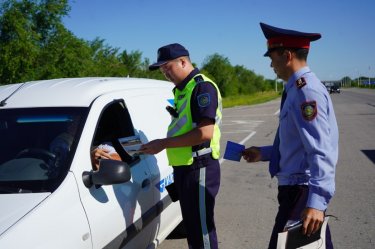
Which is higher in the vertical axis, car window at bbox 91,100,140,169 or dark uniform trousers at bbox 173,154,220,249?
car window at bbox 91,100,140,169

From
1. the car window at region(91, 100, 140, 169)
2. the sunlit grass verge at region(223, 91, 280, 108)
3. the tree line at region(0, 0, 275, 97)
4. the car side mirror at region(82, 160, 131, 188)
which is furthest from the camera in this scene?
the sunlit grass verge at region(223, 91, 280, 108)

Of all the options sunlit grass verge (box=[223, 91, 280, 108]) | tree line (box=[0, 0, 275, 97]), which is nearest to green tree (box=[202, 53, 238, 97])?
sunlit grass verge (box=[223, 91, 280, 108])

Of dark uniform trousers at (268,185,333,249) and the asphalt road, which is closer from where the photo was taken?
dark uniform trousers at (268,185,333,249)

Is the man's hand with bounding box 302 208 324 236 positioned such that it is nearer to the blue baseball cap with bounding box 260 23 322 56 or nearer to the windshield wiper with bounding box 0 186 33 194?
the blue baseball cap with bounding box 260 23 322 56

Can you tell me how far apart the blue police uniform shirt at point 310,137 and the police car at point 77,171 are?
1007 mm

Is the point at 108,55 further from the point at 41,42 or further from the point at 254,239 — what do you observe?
the point at 254,239

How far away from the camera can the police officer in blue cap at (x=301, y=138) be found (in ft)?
7.45

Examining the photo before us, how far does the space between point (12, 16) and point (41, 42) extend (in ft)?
7.92

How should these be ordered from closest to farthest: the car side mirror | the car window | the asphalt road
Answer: the car side mirror, the car window, the asphalt road

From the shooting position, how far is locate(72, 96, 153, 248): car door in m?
2.68

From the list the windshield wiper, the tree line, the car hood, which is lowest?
the car hood

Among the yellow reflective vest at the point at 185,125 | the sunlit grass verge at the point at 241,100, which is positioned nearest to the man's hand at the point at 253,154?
the yellow reflective vest at the point at 185,125

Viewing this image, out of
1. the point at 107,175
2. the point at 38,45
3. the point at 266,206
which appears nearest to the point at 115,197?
the point at 107,175

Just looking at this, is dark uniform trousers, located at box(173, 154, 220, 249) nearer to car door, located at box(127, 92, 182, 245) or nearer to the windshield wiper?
car door, located at box(127, 92, 182, 245)
